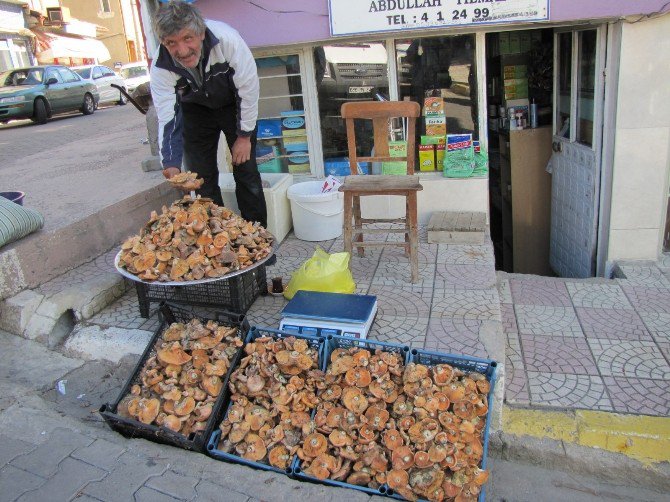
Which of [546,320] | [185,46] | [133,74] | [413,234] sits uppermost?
[133,74]

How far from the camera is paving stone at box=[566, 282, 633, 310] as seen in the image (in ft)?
13.5

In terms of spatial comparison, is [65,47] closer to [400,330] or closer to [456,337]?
[400,330]

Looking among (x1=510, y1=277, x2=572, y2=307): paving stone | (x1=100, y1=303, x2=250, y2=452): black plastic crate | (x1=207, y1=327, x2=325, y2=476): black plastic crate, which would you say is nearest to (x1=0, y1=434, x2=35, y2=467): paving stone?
(x1=100, y1=303, x2=250, y2=452): black plastic crate

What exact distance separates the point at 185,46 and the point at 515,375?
289cm

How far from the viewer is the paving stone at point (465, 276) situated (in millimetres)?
4043

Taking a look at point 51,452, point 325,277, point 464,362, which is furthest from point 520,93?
point 51,452

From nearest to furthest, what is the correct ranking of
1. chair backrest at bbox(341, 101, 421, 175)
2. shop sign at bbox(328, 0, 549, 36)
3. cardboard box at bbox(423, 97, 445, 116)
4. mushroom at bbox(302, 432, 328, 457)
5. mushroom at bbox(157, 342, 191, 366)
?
mushroom at bbox(302, 432, 328, 457) → mushroom at bbox(157, 342, 191, 366) → chair backrest at bbox(341, 101, 421, 175) → shop sign at bbox(328, 0, 549, 36) → cardboard box at bbox(423, 97, 445, 116)

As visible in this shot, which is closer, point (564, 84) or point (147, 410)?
point (147, 410)

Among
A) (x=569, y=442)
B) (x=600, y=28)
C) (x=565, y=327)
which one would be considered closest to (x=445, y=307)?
(x=565, y=327)

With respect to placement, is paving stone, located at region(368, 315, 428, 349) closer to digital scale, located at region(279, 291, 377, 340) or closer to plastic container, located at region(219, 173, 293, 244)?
digital scale, located at region(279, 291, 377, 340)

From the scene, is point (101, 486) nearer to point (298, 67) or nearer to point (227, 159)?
point (227, 159)

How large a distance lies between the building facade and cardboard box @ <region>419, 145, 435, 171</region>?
1 centimetres

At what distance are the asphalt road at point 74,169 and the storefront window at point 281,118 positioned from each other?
1.12m

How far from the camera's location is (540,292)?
439 cm
